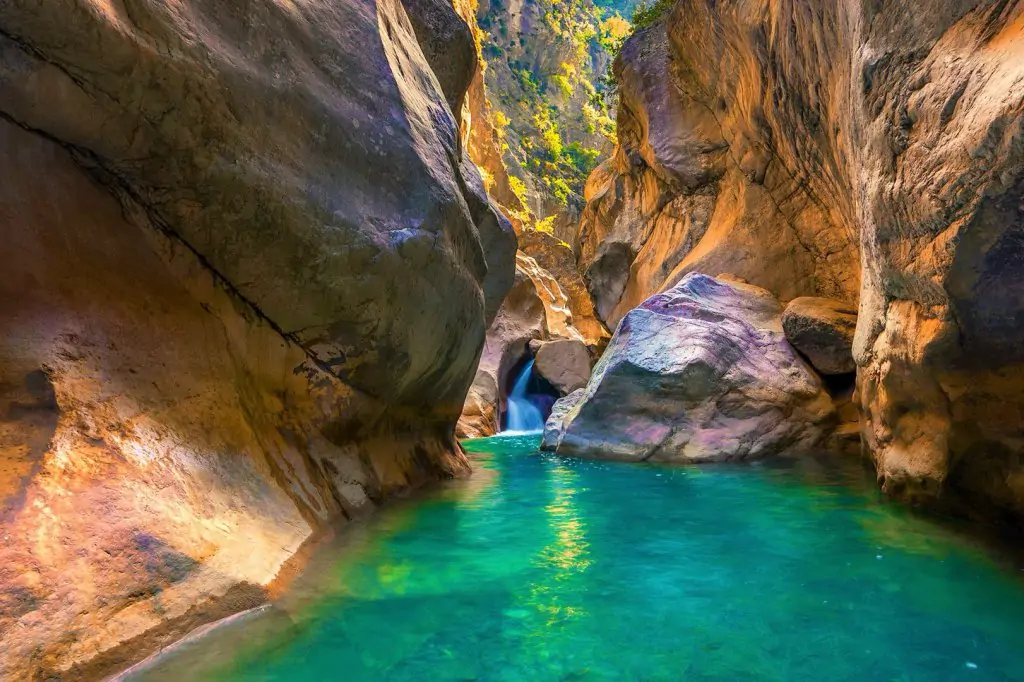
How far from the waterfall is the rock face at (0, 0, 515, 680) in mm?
10888

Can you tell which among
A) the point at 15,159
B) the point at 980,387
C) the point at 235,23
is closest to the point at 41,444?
the point at 15,159

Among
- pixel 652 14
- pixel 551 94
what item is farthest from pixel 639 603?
pixel 551 94

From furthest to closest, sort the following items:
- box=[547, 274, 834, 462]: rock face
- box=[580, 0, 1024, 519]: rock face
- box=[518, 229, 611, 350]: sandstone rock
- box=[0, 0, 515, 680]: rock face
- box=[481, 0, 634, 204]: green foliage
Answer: box=[481, 0, 634, 204]: green foliage, box=[518, 229, 611, 350]: sandstone rock, box=[547, 274, 834, 462]: rock face, box=[580, 0, 1024, 519]: rock face, box=[0, 0, 515, 680]: rock face

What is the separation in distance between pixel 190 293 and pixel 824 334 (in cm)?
812

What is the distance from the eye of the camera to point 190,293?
3.75 meters

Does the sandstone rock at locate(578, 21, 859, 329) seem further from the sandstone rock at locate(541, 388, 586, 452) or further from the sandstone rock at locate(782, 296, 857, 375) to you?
the sandstone rock at locate(541, 388, 586, 452)

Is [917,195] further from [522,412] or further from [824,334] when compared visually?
[522,412]

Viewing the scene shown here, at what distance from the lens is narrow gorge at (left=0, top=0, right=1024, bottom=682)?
8.04ft

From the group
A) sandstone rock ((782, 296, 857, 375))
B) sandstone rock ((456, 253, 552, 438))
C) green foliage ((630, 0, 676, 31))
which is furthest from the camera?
sandstone rock ((456, 253, 552, 438))

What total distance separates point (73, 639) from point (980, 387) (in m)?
4.81

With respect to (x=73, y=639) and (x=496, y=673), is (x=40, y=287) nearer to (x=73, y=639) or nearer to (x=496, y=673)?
(x=73, y=639)

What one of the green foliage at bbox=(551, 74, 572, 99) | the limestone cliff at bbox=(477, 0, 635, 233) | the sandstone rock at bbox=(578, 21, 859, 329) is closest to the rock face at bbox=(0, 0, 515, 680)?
the sandstone rock at bbox=(578, 21, 859, 329)

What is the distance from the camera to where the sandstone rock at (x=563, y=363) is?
17.0 meters

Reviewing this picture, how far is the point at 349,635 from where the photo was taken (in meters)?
2.62
